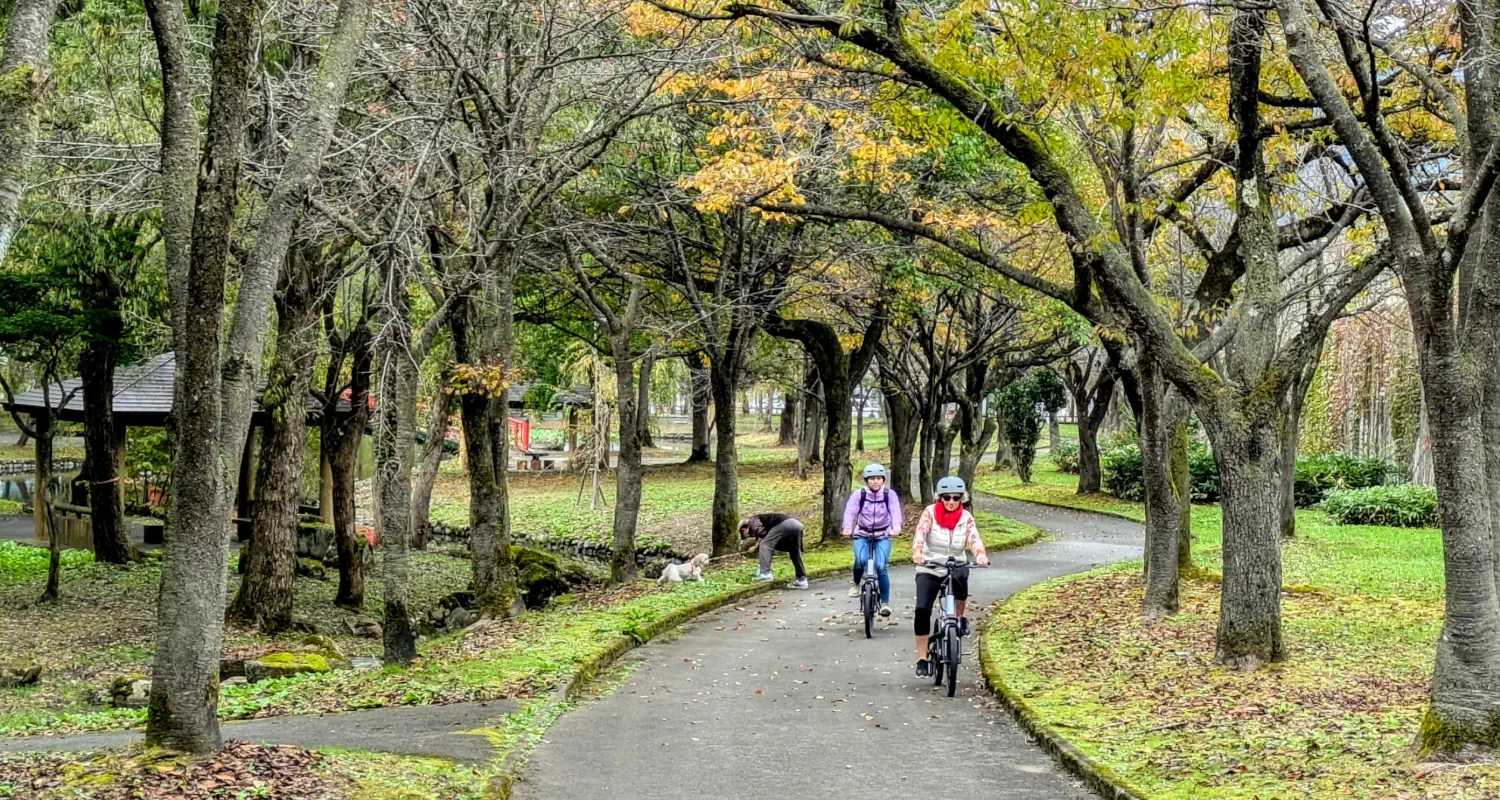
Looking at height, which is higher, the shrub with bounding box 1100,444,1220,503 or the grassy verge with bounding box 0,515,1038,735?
the shrub with bounding box 1100,444,1220,503

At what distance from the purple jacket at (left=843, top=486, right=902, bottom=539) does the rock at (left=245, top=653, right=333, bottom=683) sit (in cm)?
599

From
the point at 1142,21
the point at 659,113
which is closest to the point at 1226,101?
the point at 1142,21

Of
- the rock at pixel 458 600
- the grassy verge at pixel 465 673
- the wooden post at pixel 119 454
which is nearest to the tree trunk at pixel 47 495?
the wooden post at pixel 119 454

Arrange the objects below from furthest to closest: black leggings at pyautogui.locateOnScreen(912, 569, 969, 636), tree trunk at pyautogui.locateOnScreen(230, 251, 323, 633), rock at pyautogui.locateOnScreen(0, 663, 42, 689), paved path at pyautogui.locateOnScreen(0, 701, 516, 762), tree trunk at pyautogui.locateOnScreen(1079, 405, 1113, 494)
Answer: tree trunk at pyautogui.locateOnScreen(1079, 405, 1113, 494) → tree trunk at pyautogui.locateOnScreen(230, 251, 323, 633) → rock at pyautogui.locateOnScreen(0, 663, 42, 689) → black leggings at pyautogui.locateOnScreen(912, 569, 969, 636) → paved path at pyautogui.locateOnScreen(0, 701, 516, 762)

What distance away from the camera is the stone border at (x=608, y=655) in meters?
7.22

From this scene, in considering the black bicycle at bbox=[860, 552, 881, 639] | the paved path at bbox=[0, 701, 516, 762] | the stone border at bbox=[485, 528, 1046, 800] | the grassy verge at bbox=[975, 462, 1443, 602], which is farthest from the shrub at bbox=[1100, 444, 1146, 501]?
the paved path at bbox=[0, 701, 516, 762]

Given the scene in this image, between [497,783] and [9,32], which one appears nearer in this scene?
[9,32]

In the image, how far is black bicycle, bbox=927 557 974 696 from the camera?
10.3m

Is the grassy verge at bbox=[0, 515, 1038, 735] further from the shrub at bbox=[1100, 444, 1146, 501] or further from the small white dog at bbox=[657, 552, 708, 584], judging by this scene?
the shrub at bbox=[1100, 444, 1146, 501]

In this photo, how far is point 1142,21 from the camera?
12.3 meters

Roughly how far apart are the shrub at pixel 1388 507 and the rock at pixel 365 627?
22.3m

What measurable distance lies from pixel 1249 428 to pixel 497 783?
21.5ft

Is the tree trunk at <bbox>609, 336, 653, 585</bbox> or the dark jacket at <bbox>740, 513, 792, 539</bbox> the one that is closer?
the dark jacket at <bbox>740, 513, 792, 539</bbox>

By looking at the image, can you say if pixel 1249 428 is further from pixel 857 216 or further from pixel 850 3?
pixel 850 3
